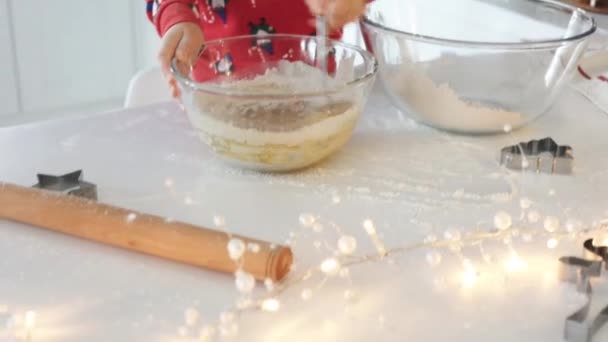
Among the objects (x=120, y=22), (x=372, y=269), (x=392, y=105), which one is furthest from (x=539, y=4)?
(x=120, y=22)

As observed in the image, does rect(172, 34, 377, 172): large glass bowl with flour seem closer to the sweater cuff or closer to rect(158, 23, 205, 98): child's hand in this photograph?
rect(158, 23, 205, 98): child's hand

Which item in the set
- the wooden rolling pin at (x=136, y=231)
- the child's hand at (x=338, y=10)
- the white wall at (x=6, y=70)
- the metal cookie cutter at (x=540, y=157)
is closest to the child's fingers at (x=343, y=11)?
the child's hand at (x=338, y=10)

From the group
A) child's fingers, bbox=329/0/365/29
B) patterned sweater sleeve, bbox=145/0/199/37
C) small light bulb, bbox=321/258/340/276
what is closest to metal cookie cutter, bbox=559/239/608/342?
small light bulb, bbox=321/258/340/276

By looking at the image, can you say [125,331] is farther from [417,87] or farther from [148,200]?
[417,87]

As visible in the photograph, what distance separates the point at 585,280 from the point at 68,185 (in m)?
0.42

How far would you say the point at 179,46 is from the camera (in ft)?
2.86

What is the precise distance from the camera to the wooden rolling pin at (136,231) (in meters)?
0.56

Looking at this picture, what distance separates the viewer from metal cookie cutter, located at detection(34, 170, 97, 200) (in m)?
0.68

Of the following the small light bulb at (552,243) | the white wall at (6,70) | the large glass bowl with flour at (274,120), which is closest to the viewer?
the small light bulb at (552,243)

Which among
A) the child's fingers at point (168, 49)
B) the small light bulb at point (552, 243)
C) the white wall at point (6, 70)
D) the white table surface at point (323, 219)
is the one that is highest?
the child's fingers at point (168, 49)

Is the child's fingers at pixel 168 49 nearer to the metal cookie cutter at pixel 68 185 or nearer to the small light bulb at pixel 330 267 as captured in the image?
the metal cookie cutter at pixel 68 185

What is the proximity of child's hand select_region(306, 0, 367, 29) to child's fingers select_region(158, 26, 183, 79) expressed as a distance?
152mm

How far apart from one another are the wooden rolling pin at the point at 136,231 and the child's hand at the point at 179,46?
23 centimetres

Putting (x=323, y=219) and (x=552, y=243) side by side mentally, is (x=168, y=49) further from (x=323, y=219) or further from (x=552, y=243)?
(x=552, y=243)
